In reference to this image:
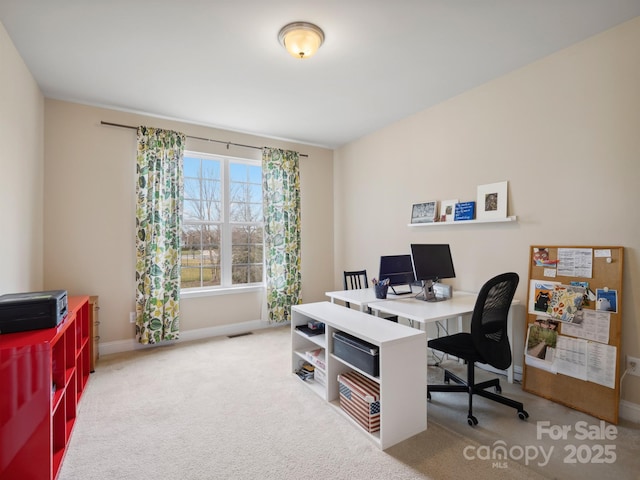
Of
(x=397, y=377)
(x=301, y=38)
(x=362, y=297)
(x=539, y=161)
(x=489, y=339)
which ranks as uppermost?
(x=301, y=38)

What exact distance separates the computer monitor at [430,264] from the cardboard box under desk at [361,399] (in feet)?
3.31

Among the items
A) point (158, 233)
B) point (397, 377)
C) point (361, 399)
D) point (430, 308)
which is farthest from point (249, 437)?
point (158, 233)

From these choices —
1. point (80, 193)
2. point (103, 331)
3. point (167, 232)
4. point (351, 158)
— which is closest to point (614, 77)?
point (351, 158)

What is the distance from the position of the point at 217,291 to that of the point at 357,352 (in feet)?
8.52

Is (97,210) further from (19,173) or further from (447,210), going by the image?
(447,210)

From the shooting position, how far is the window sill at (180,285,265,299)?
4.00 metres

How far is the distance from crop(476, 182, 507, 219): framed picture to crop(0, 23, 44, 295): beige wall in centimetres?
387

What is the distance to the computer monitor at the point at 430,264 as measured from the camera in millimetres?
2799

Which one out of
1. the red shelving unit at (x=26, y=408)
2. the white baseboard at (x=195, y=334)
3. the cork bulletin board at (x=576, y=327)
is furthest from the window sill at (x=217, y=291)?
the cork bulletin board at (x=576, y=327)

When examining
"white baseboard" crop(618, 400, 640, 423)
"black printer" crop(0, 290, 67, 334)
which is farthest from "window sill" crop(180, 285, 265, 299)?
"white baseboard" crop(618, 400, 640, 423)

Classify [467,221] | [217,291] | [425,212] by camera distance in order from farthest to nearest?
[217,291] → [425,212] → [467,221]

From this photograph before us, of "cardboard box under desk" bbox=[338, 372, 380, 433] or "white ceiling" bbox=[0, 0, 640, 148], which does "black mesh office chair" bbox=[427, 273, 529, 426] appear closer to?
"cardboard box under desk" bbox=[338, 372, 380, 433]

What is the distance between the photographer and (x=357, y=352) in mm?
2129

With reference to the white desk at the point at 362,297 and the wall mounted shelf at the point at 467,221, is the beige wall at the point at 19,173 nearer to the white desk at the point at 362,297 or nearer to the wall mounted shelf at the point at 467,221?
the white desk at the point at 362,297
